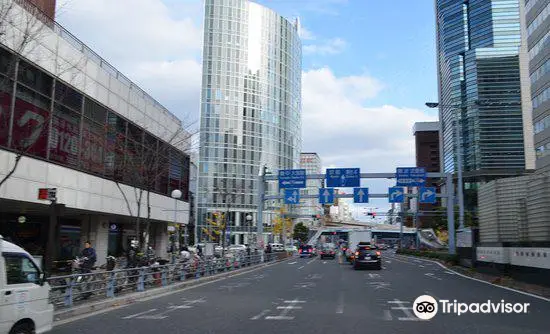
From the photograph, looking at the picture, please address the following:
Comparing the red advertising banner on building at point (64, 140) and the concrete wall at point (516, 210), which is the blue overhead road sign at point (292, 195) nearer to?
the concrete wall at point (516, 210)

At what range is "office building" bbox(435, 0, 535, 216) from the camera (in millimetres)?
89188

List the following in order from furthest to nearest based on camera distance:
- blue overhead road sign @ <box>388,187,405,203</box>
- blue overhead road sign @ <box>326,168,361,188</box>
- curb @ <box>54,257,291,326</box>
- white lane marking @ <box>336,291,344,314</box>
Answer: blue overhead road sign @ <box>388,187,405,203</box> → blue overhead road sign @ <box>326,168,361,188</box> → white lane marking @ <box>336,291,344,314</box> → curb @ <box>54,257,291,326</box>

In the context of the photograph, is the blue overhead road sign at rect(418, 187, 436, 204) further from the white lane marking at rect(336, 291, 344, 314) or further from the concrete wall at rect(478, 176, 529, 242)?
the white lane marking at rect(336, 291, 344, 314)

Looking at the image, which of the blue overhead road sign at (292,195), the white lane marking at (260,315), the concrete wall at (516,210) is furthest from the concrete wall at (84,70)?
the concrete wall at (516,210)

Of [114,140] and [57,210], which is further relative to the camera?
[114,140]

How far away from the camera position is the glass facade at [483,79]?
8894cm

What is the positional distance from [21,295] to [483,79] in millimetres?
97981

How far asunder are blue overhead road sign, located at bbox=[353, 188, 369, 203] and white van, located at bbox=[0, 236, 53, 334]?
3812 centimetres

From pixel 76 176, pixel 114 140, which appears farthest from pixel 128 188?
pixel 76 176

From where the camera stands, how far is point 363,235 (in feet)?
159

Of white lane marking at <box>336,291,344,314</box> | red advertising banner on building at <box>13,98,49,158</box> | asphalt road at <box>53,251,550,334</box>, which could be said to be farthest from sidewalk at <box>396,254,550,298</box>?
red advertising banner on building at <box>13,98,49,158</box>

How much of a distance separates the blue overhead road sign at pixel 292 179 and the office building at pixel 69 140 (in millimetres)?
12126

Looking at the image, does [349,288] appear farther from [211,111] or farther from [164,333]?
[211,111]

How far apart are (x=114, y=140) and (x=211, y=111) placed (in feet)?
286
